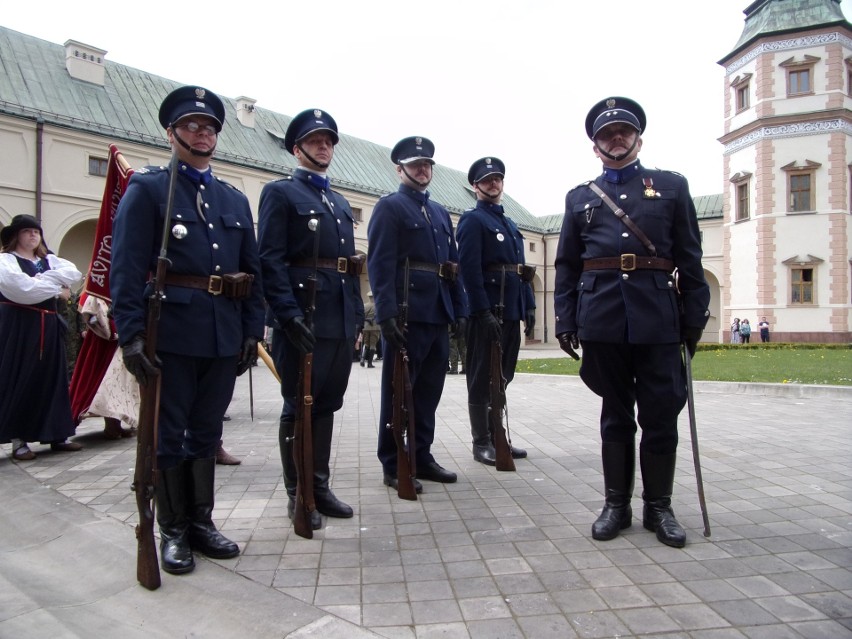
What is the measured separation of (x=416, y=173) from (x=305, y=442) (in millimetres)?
2110

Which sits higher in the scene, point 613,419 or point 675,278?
point 675,278

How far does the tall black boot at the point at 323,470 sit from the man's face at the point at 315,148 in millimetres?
1580

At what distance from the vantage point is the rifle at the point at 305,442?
344 centimetres

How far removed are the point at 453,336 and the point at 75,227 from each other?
73.8 feet

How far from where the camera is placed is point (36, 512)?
13.0 feet

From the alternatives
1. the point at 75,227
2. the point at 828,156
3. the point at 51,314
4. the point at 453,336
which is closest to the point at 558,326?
the point at 453,336

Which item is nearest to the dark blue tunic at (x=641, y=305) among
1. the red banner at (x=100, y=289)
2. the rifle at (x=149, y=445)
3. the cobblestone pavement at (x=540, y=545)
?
the cobblestone pavement at (x=540, y=545)

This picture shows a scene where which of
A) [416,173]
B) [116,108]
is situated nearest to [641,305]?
[416,173]

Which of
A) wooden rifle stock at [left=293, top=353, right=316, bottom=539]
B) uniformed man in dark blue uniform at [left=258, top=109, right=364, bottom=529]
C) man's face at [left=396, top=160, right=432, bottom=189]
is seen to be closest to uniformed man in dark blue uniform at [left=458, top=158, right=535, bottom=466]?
man's face at [left=396, top=160, right=432, bottom=189]

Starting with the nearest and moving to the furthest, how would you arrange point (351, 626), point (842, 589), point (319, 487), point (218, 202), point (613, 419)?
1. point (351, 626)
2. point (842, 589)
3. point (218, 202)
4. point (613, 419)
5. point (319, 487)

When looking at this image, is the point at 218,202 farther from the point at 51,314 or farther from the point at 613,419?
the point at 51,314

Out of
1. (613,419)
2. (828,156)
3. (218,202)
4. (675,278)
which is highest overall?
(828,156)

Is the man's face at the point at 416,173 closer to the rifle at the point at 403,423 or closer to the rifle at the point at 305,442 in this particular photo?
the rifle at the point at 403,423

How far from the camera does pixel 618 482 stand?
11.7 feet
